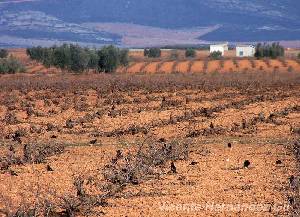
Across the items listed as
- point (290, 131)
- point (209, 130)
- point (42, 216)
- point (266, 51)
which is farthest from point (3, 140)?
point (266, 51)

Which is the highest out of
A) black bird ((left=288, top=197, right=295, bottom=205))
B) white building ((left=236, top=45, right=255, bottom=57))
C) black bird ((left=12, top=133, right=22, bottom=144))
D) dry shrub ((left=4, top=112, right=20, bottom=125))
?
black bird ((left=288, top=197, right=295, bottom=205))

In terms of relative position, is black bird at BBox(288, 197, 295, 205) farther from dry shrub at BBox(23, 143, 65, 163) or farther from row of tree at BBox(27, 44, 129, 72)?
row of tree at BBox(27, 44, 129, 72)

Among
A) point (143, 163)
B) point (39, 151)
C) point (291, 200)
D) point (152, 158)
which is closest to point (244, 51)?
point (39, 151)

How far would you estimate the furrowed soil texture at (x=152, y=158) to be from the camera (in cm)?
1008

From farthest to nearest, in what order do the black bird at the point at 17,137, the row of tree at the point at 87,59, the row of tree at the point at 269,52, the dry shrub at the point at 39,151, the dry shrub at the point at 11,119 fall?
the row of tree at the point at 269,52 → the row of tree at the point at 87,59 → the dry shrub at the point at 11,119 → the black bird at the point at 17,137 → the dry shrub at the point at 39,151

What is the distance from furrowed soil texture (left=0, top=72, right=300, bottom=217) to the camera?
397 inches

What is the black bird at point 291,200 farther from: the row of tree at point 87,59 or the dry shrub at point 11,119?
the row of tree at point 87,59

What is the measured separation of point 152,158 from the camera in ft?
44.4

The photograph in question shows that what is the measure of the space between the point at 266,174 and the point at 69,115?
12949mm

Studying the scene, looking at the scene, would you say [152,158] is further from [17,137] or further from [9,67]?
[9,67]

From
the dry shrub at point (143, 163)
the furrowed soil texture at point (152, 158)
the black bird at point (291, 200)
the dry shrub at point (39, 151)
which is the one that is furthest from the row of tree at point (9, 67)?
the black bird at point (291, 200)

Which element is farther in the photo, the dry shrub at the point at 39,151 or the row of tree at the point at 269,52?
the row of tree at the point at 269,52

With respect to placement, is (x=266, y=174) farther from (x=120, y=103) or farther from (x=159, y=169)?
(x=120, y=103)

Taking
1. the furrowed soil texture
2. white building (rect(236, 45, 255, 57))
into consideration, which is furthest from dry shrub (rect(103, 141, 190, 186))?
white building (rect(236, 45, 255, 57))
